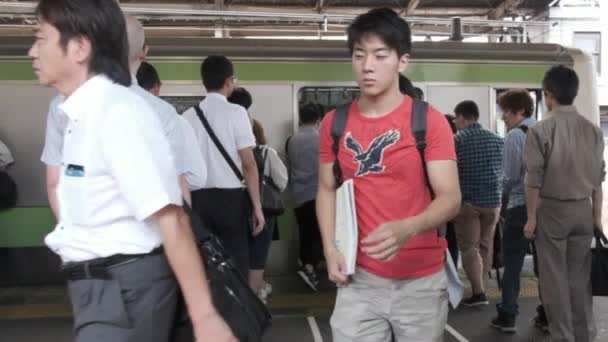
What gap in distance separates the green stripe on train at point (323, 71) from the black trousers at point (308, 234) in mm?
1340

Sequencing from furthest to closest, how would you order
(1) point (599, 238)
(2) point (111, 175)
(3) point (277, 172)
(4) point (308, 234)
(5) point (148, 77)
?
(4) point (308, 234) < (3) point (277, 172) < (1) point (599, 238) < (5) point (148, 77) < (2) point (111, 175)

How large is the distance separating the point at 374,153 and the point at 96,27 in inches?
41.7

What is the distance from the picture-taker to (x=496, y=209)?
5898 millimetres

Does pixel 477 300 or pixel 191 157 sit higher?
pixel 191 157

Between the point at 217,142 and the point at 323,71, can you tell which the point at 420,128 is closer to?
the point at 217,142

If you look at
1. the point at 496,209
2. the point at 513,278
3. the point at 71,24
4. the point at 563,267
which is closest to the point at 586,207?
the point at 563,267

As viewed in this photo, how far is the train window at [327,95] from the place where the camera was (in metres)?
6.66

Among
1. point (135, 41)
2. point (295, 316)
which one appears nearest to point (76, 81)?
point (135, 41)

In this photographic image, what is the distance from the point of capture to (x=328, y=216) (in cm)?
251

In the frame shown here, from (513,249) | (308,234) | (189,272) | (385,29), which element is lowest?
(308,234)

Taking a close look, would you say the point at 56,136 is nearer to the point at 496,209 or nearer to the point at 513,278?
the point at 513,278

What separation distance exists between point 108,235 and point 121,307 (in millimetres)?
188

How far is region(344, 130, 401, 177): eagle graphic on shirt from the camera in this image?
2326mm

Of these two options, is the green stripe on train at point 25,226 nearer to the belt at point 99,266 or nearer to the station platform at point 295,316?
the station platform at point 295,316
